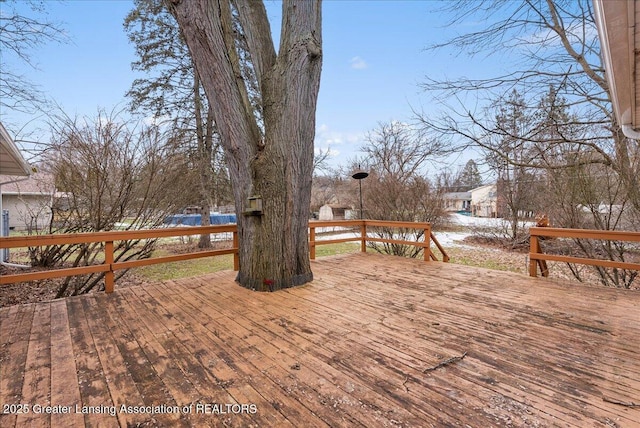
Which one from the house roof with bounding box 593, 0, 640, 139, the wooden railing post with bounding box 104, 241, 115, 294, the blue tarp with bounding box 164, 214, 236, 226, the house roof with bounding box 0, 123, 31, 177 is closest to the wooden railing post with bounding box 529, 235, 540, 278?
the house roof with bounding box 593, 0, 640, 139

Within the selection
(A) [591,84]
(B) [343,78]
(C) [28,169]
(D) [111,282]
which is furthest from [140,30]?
(A) [591,84]

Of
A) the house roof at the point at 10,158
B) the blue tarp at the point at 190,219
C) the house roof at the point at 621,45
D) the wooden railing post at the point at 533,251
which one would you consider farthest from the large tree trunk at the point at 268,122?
the blue tarp at the point at 190,219

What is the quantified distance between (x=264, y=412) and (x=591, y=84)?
7.06 metres

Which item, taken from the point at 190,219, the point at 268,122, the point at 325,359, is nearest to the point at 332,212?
the point at 190,219

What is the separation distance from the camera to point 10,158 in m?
5.55

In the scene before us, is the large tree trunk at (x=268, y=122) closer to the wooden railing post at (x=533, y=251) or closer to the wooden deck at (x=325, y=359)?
the wooden deck at (x=325, y=359)

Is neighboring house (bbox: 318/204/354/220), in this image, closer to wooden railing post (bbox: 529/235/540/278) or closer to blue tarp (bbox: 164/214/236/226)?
blue tarp (bbox: 164/214/236/226)

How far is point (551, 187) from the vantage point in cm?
595

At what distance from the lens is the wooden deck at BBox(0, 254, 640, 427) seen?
1495 millimetres

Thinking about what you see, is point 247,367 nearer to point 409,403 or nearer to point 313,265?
point 409,403

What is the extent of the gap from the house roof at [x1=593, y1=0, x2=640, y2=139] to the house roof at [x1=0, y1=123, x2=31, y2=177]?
6688 mm

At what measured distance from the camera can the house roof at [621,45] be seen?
1.30 metres

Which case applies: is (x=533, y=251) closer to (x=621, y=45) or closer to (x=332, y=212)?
(x=621, y=45)

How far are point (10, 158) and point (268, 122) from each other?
560 cm
